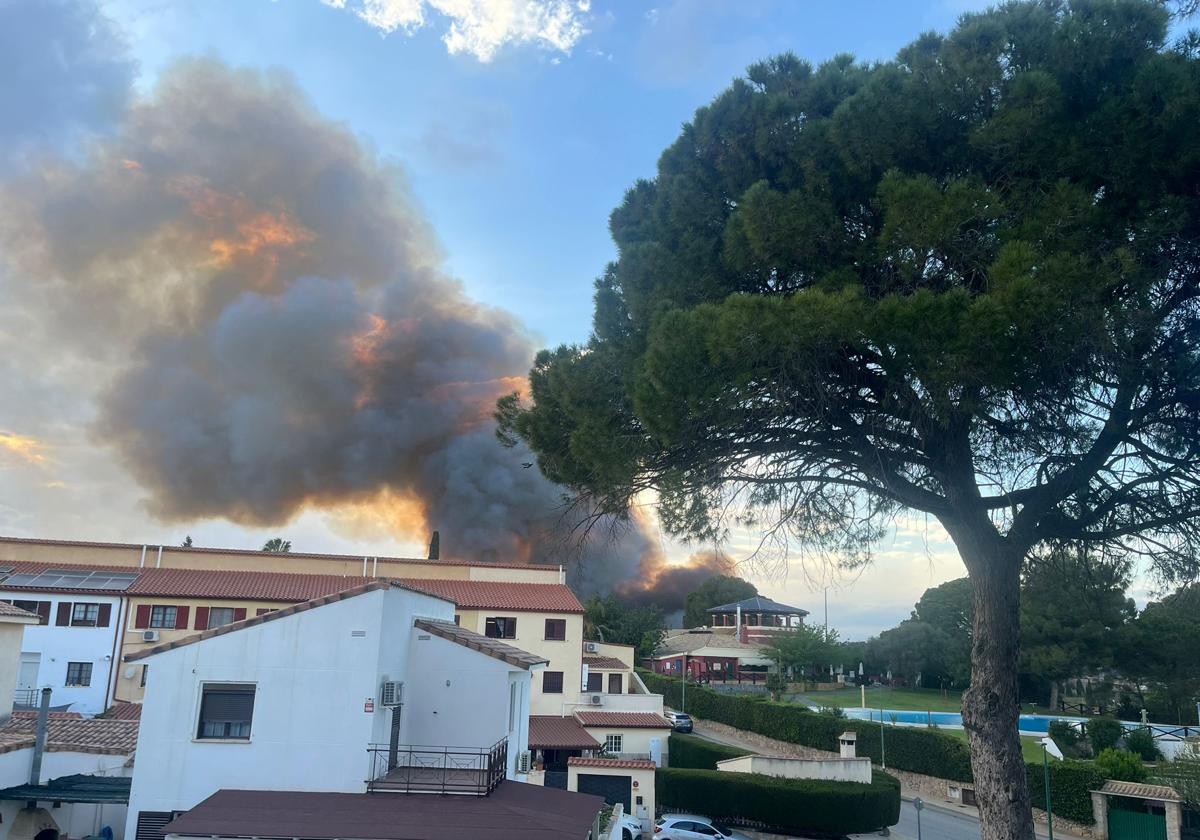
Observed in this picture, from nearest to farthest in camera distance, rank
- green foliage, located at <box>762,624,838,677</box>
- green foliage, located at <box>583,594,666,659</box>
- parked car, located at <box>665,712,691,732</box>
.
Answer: parked car, located at <box>665,712,691,732</box> → green foliage, located at <box>762,624,838,677</box> → green foliage, located at <box>583,594,666,659</box>

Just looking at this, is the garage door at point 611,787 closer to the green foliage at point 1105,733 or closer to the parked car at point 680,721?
the parked car at point 680,721

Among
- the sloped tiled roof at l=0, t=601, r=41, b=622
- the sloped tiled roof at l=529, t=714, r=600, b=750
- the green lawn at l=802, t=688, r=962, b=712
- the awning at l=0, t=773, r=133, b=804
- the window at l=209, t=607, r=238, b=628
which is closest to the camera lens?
the awning at l=0, t=773, r=133, b=804

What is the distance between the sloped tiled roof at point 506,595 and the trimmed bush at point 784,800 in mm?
9713

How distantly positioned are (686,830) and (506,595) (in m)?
16.1

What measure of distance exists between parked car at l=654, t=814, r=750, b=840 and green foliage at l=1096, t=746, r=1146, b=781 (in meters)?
13.4

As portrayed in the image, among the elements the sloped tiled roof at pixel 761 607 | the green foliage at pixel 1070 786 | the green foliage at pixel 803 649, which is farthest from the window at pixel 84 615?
the sloped tiled roof at pixel 761 607

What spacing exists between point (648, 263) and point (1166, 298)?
308 inches

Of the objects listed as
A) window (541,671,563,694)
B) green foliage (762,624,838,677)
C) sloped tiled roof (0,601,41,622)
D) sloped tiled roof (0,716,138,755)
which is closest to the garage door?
window (541,671,563,694)

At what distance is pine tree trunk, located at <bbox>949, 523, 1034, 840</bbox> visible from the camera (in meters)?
12.4

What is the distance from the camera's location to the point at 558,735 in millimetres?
33031

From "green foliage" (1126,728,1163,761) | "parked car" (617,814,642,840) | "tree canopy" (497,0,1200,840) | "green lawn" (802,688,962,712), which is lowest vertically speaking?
"parked car" (617,814,642,840)

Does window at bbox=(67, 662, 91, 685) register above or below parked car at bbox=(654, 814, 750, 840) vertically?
above

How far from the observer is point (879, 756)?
39906mm

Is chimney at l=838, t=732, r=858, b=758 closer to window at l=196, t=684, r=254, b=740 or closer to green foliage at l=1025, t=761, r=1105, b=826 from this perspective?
green foliage at l=1025, t=761, r=1105, b=826
